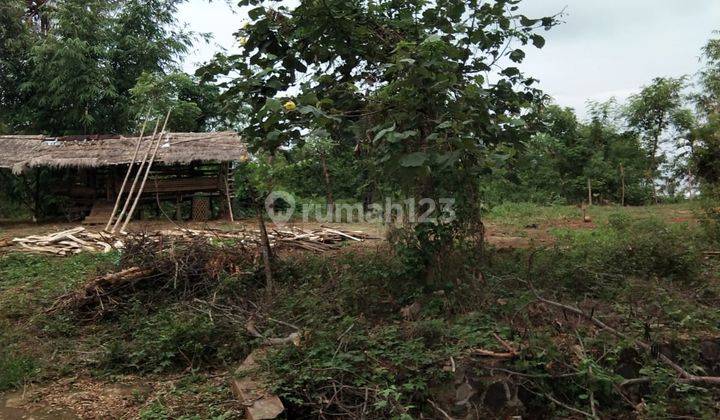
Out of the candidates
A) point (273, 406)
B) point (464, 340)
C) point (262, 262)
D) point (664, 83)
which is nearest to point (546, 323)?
point (464, 340)

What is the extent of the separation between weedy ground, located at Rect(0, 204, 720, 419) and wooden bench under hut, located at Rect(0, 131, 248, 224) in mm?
6573

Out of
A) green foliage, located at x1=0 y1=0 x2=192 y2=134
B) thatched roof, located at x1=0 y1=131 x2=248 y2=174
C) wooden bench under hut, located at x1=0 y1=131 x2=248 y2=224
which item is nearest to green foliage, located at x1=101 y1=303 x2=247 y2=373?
thatched roof, located at x1=0 y1=131 x2=248 y2=174

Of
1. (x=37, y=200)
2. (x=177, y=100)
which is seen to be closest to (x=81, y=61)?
(x=177, y=100)

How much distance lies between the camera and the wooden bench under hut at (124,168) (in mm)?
11992

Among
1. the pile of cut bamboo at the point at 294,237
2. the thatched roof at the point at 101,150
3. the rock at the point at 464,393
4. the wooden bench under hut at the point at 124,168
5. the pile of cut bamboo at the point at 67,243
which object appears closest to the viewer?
the rock at the point at 464,393

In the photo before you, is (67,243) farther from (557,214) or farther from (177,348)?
(557,214)

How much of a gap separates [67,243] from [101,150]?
4455mm

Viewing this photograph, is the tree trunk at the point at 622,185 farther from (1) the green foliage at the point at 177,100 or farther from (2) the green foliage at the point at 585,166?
(1) the green foliage at the point at 177,100

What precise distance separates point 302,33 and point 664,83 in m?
13.8

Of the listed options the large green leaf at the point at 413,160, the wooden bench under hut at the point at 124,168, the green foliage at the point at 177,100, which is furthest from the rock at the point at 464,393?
the green foliage at the point at 177,100

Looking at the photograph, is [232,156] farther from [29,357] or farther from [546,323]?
[546,323]

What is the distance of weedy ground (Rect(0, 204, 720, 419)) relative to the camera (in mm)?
3152

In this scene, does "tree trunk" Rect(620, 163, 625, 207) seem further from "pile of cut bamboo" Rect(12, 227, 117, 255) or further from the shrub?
the shrub

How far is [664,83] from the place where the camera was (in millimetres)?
14984
